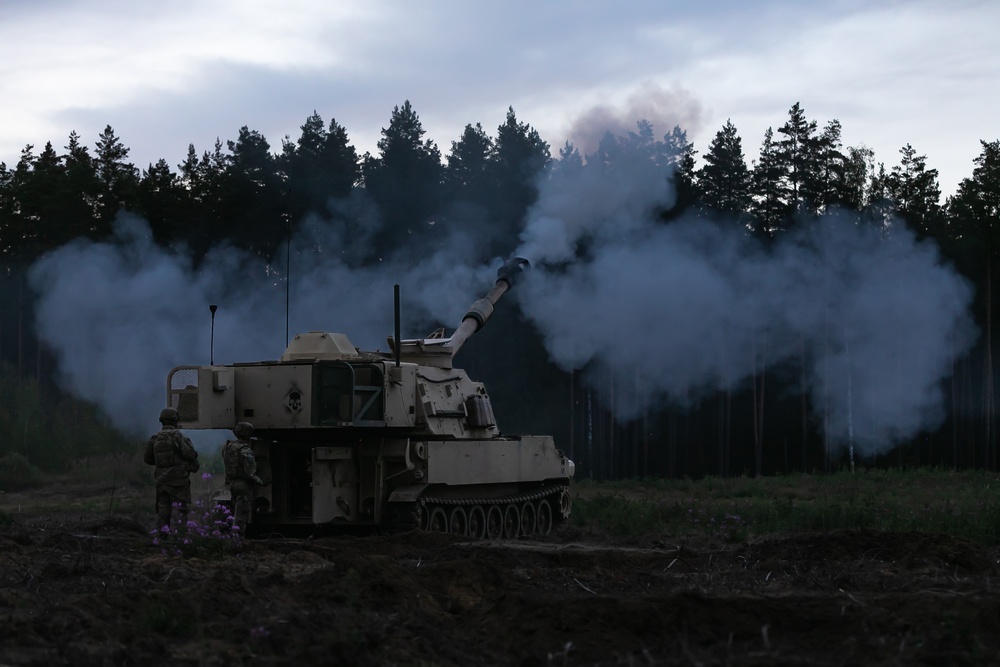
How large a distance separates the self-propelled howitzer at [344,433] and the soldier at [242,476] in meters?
0.62

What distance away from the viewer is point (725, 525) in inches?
792

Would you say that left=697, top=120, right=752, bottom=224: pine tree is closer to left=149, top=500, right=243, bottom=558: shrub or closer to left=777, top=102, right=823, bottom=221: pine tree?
left=777, top=102, right=823, bottom=221: pine tree

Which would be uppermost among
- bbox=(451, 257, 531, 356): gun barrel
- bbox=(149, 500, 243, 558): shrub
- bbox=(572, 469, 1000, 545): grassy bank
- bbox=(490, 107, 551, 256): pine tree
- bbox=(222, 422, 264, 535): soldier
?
bbox=(490, 107, 551, 256): pine tree

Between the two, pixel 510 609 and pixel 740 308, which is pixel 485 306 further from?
pixel 740 308

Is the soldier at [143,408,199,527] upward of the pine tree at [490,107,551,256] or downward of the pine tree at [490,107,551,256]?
downward

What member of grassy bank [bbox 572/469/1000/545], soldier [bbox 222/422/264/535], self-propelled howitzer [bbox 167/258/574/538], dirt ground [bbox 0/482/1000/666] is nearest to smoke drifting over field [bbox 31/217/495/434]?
grassy bank [bbox 572/469/1000/545]

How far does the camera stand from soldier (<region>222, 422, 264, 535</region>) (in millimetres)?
16438

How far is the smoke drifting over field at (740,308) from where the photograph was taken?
102ft

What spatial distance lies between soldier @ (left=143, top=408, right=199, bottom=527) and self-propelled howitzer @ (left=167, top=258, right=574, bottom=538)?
2.44 ft

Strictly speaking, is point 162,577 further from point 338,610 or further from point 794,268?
point 794,268

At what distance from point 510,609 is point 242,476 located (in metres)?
7.99

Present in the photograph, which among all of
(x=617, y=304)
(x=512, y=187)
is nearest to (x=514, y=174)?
(x=512, y=187)

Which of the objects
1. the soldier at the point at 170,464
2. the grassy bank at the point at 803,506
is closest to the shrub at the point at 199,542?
the soldier at the point at 170,464

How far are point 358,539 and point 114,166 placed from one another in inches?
1338
